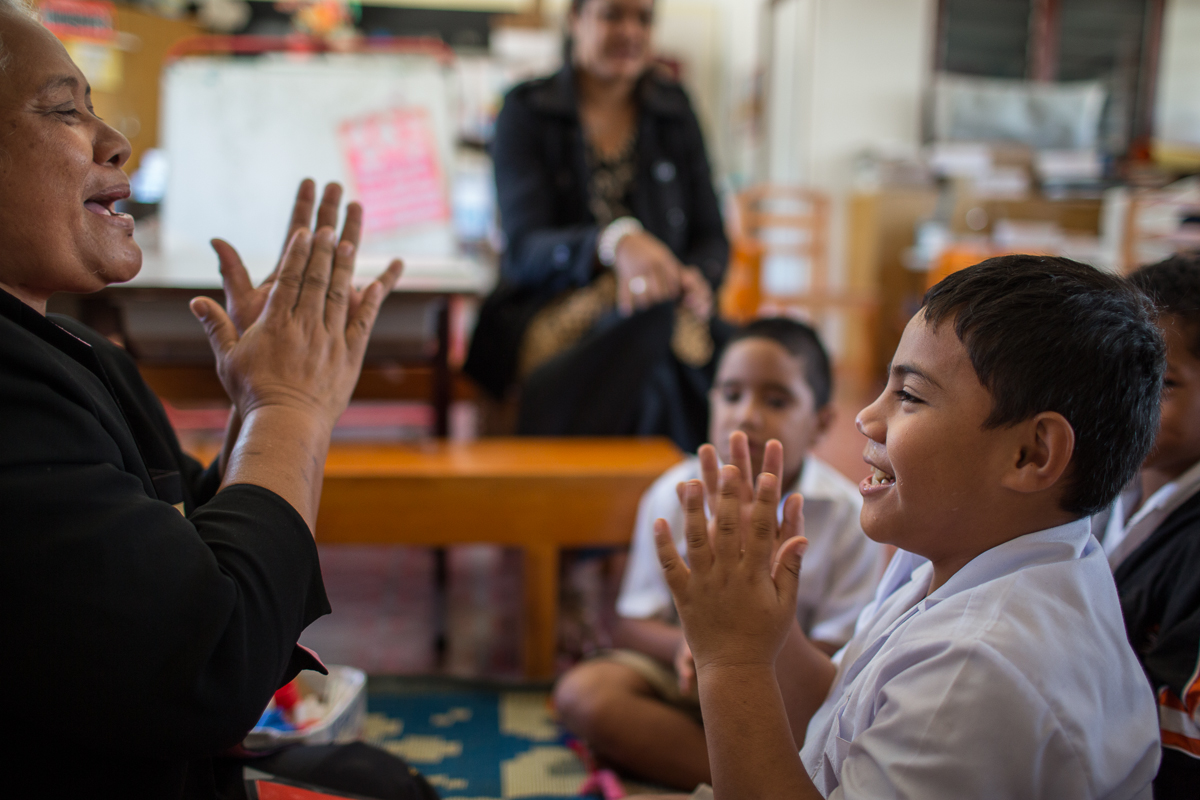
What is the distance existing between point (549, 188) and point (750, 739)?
1.79 metres

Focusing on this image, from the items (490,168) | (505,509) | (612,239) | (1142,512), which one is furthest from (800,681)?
(490,168)

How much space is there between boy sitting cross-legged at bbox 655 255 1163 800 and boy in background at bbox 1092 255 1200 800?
0.49ft

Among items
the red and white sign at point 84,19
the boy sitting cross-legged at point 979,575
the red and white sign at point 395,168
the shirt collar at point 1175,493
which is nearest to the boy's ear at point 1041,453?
the boy sitting cross-legged at point 979,575

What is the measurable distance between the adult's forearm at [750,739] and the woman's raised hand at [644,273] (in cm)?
131

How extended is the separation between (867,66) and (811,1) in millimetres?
498

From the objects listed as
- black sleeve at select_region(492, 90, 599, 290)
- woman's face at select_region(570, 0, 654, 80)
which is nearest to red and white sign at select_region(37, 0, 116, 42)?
black sleeve at select_region(492, 90, 599, 290)

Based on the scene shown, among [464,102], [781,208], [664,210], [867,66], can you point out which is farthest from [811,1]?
[664,210]

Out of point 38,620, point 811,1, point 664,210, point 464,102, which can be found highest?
point 811,1

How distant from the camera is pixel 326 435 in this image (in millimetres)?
773

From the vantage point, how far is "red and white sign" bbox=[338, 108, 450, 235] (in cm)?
204

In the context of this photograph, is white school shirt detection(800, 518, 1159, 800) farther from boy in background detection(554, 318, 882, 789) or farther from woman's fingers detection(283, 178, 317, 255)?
woman's fingers detection(283, 178, 317, 255)

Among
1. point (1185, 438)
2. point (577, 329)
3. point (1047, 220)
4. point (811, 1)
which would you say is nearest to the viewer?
point (1185, 438)

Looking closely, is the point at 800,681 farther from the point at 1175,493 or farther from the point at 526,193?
the point at 526,193

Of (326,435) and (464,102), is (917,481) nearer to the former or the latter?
(326,435)
